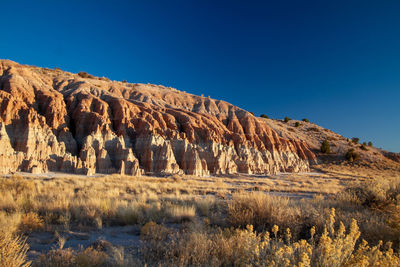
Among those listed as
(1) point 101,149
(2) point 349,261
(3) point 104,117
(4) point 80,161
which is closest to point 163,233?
(2) point 349,261

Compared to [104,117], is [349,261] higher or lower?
lower

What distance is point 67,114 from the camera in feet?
120

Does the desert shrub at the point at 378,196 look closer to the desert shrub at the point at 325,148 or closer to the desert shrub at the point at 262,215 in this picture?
the desert shrub at the point at 262,215

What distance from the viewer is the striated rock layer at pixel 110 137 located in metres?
28.5

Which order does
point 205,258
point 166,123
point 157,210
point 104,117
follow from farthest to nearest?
point 166,123
point 104,117
point 157,210
point 205,258

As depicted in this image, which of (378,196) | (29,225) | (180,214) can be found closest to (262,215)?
(180,214)

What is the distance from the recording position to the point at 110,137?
113 feet

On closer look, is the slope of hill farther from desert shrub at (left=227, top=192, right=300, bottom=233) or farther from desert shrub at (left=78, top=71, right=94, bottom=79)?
desert shrub at (left=78, top=71, right=94, bottom=79)

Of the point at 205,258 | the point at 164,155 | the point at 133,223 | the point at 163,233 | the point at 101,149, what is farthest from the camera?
the point at 164,155

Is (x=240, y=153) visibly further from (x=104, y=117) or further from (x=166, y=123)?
(x=104, y=117)

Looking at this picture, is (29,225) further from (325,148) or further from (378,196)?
(325,148)

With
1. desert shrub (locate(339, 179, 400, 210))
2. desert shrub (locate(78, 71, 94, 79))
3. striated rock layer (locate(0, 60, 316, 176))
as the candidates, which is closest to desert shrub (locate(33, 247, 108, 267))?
desert shrub (locate(339, 179, 400, 210))

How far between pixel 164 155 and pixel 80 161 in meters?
11.9

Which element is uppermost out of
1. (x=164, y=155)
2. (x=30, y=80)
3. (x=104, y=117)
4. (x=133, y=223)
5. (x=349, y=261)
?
(x=30, y=80)
